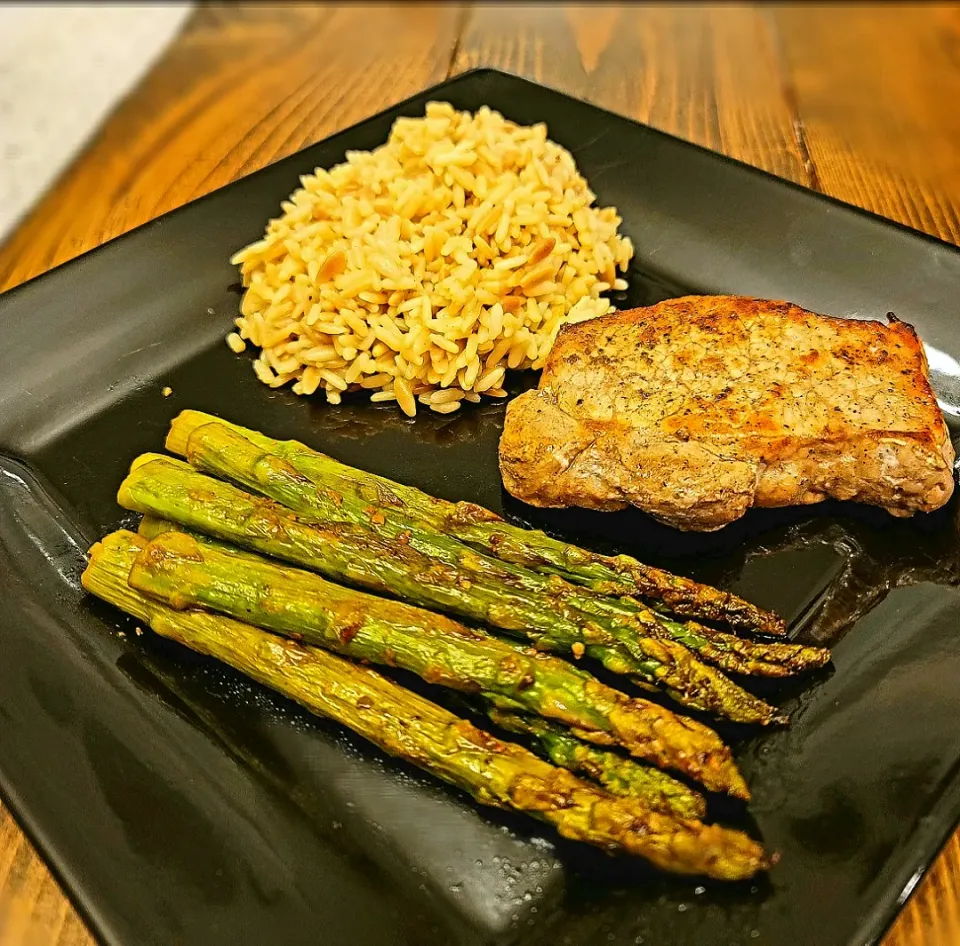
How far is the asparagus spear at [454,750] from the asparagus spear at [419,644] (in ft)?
0.20

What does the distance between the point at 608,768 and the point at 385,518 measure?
1064mm

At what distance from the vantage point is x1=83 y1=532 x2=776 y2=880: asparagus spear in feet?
7.81

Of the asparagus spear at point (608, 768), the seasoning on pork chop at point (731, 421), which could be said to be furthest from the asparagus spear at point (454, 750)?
the seasoning on pork chop at point (731, 421)

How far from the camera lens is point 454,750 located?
2.55 metres

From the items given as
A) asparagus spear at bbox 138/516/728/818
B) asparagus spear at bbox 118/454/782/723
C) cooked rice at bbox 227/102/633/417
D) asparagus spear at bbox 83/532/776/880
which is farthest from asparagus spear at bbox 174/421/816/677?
cooked rice at bbox 227/102/633/417

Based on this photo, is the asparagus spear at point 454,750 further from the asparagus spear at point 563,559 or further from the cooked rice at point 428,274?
the cooked rice at point 428,274

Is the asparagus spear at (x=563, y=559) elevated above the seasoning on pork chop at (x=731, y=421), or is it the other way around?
the seasoning on pork chop at (x=731, y=421)

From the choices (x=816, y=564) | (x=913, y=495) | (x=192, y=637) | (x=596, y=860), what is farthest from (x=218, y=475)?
(x=913, y=495)

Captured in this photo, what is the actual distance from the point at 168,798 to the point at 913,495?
8.37 feet

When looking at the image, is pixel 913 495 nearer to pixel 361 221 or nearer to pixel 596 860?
pixel 596 860

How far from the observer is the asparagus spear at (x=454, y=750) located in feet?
7.81

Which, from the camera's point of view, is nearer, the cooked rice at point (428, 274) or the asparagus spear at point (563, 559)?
the asparagus spear at point (563, 559)

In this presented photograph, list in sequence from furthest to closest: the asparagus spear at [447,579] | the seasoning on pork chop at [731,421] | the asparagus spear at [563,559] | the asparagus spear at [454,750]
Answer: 1. the seasoning on pork chop at [731,421]
2. the asparagus spear at [563,559]
3. the asparagus spear at [447,579]
4. the asparagus spear at [454,750]

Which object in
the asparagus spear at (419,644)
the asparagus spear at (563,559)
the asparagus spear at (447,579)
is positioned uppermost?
the asparagus spear at (563,559)
